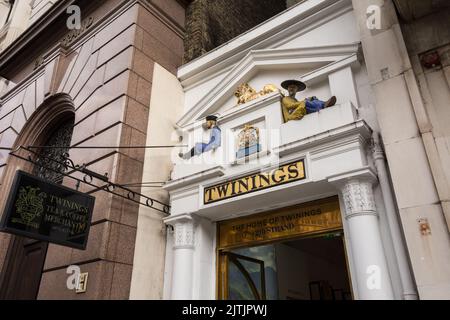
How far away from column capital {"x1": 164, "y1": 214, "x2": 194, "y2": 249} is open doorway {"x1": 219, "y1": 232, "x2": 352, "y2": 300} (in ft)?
2.32

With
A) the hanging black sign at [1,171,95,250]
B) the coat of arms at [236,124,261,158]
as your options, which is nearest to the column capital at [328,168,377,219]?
the coat of arms at [236,124,261,158]

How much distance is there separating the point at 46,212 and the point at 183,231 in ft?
8.13

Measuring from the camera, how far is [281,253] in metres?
10.0

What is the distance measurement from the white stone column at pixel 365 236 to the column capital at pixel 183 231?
9.33ft

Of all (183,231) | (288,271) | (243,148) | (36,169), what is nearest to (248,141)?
(243,148)

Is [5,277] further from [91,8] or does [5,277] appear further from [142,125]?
[91,8]

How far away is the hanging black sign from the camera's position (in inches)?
209

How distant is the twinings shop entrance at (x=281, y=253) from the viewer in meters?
6.35

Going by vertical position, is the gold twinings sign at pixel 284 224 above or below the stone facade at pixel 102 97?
below

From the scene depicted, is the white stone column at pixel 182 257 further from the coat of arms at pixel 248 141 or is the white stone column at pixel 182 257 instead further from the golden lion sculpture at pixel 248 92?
the golden lion sculpture at pixel 248 92

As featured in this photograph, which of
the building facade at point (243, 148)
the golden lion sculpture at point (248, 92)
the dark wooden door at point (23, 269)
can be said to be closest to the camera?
the building facade at point (243, 148)

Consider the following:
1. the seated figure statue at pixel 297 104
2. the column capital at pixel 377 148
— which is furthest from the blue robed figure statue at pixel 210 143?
the column capital at pixel 377 148

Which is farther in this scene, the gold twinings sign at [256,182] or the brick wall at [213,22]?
the brick wall at [213,22]

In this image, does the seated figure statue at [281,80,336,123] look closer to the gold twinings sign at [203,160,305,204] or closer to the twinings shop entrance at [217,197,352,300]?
the gold twinings sign at [203,160,305,204]
